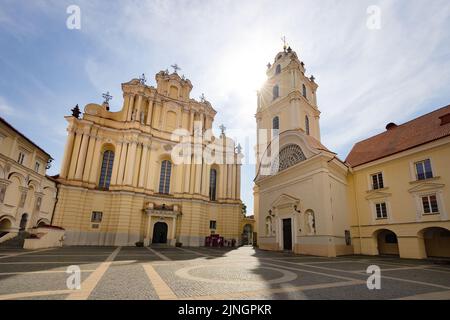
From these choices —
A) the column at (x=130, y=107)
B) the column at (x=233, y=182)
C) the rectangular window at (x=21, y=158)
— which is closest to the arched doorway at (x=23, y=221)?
the rectangular window at (x=21, y=158)

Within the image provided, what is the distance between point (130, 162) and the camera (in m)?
26.7

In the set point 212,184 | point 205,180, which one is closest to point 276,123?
point 205,180

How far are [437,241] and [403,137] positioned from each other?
8.36 metres

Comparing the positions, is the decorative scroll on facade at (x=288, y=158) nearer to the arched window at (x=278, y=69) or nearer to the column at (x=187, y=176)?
the column at (x=187, y=176)

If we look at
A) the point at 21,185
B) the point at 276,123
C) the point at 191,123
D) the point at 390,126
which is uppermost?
the point at 191,123

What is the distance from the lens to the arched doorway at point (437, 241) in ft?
54.5

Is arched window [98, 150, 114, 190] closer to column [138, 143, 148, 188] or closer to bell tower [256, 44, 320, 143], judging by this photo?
column [138, 143, 148, 188]

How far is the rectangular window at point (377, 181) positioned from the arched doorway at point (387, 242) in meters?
3.72

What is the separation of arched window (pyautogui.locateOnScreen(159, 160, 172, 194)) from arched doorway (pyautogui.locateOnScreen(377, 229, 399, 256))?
22939 mm

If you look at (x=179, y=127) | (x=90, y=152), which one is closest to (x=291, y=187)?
(x=179, y=127)

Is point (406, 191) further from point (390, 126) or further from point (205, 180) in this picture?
point (205, 180)

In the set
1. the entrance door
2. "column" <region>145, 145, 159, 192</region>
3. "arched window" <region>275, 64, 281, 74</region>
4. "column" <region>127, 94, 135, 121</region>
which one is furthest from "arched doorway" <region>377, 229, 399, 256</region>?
"column" <region>127, 94, 135, 121</region>

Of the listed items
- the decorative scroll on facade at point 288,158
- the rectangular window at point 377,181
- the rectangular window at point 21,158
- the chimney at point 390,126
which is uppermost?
the chimney at point 390,126
